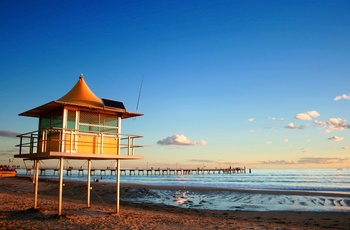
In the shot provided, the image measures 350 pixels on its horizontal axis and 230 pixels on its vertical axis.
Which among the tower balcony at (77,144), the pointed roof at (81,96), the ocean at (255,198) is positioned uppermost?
the pointed roof at (81,96)

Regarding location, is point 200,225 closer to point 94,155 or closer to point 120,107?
point 94,155

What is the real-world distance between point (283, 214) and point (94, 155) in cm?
1240

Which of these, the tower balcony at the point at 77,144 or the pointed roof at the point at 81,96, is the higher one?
the pointed roof at the point at 81,96

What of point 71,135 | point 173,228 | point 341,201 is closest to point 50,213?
point 71,135

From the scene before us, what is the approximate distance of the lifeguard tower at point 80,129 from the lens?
13.5 meters

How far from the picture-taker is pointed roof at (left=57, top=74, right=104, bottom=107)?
14.5 meters

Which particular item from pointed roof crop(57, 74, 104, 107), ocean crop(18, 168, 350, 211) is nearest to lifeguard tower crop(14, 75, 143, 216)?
pointed roof crop(57, 74, 104, 107)

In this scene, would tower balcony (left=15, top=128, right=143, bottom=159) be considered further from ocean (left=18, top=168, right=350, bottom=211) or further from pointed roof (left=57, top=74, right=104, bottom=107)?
ocean (left=18, top=168, right=350, bottom=211)

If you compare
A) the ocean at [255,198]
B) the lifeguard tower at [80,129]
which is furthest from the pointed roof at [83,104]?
the ocean at [255,198]

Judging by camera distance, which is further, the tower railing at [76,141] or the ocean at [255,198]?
the ocean at [255,198]

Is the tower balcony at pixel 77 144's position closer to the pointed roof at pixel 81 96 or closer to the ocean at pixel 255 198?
Result: the pointed roof at pixel 81 96

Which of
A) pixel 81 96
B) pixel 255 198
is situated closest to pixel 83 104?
pixel 81 96

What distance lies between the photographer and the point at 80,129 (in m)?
14.1

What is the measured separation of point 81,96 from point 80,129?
5.70 feet
